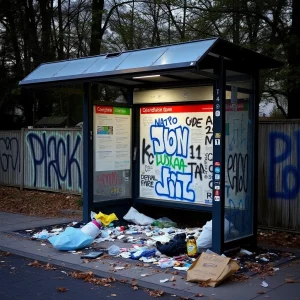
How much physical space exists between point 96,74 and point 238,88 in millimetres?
2416

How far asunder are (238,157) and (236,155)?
2.8 inches

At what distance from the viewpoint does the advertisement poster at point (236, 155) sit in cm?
725

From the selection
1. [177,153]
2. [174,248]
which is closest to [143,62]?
[177,153]

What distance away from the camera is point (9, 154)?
51.6 ft

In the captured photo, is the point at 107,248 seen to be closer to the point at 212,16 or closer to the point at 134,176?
the point at 134,176

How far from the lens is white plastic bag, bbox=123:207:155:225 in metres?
9.61

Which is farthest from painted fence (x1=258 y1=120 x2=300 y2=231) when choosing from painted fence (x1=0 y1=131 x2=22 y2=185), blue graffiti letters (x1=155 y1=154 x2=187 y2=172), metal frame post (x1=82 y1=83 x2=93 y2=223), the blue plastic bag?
painted fence (x1=0 y1=131 x2=22 y2=185)

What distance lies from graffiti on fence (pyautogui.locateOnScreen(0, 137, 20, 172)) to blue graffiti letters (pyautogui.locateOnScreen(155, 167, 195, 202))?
721 centimetres

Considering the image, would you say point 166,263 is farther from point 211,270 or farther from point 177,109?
point 177,109

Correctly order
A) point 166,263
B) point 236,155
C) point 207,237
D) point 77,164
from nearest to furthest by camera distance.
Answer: point 166,263
point 207,237
point 236,155
point 77,164

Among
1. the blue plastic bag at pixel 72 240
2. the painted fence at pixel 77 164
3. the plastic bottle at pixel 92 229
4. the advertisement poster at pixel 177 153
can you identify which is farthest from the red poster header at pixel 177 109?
the blue plastic bag at pixel 72 240

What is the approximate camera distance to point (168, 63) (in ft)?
22.3

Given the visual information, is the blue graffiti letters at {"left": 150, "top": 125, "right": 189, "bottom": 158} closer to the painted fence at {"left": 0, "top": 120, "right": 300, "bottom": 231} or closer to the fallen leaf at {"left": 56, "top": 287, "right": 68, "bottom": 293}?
the painted fence at {"left": 0, "top": 120, "right": 300, "bottom": 231}

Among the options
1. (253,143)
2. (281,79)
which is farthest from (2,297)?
(281,79)
